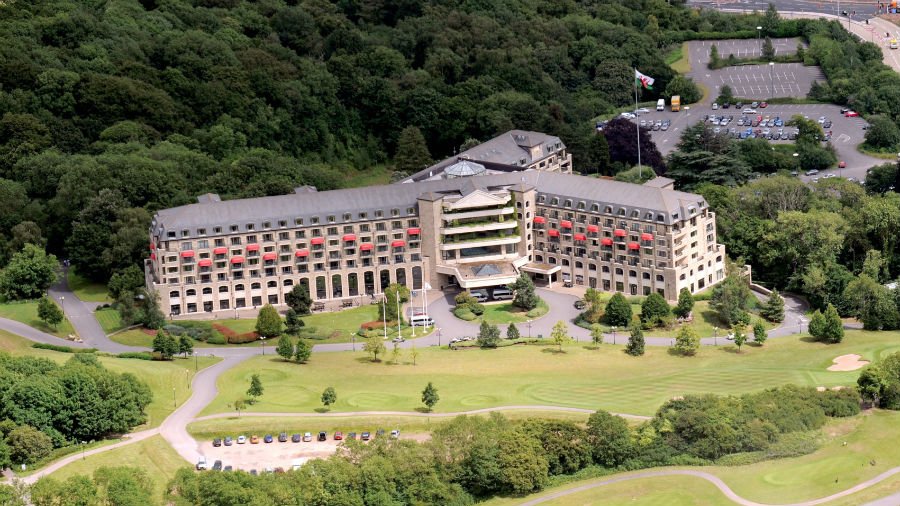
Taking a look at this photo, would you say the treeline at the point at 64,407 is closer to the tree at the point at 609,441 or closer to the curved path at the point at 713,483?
the curved path at the point at 713,483

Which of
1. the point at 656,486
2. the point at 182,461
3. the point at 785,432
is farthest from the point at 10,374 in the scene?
the point at 785,432

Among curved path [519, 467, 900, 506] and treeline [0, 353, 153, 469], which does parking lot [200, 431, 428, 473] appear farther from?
curved path [519, 467, 900, 506]

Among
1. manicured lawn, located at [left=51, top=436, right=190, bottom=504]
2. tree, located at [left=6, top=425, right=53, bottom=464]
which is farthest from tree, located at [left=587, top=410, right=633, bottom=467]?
tree, located at [left=6, top=425, right=53, bottom=464]

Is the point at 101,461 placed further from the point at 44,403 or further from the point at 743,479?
the point at 743,479

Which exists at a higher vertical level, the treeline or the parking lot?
the treeline

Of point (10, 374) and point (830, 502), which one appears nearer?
point (830, 502)
